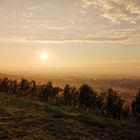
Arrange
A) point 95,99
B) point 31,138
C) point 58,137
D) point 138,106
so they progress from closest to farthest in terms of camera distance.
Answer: point 31,138
point 58,137
point 138,106
point 95,99

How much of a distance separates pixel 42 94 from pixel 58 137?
89.7 m

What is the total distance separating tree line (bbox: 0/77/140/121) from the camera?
108m

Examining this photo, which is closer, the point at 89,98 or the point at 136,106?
the point at 136,106

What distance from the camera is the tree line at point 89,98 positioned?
10825cm

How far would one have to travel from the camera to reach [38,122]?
54906 mm

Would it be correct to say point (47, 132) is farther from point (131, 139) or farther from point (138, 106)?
point (138, 106)

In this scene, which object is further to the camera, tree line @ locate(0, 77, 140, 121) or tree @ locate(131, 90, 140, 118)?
tree line @ locate(0, 77, 140, 121)

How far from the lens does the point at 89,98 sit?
11550cm

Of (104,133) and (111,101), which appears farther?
(111,101)

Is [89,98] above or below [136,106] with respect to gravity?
above

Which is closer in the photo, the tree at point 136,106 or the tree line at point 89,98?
the tree at point 136,106

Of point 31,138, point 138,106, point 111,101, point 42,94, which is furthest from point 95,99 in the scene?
point 31,138

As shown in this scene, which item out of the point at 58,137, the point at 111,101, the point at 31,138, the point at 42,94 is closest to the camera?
the point at 31,138

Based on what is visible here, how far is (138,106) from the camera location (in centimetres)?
10088
